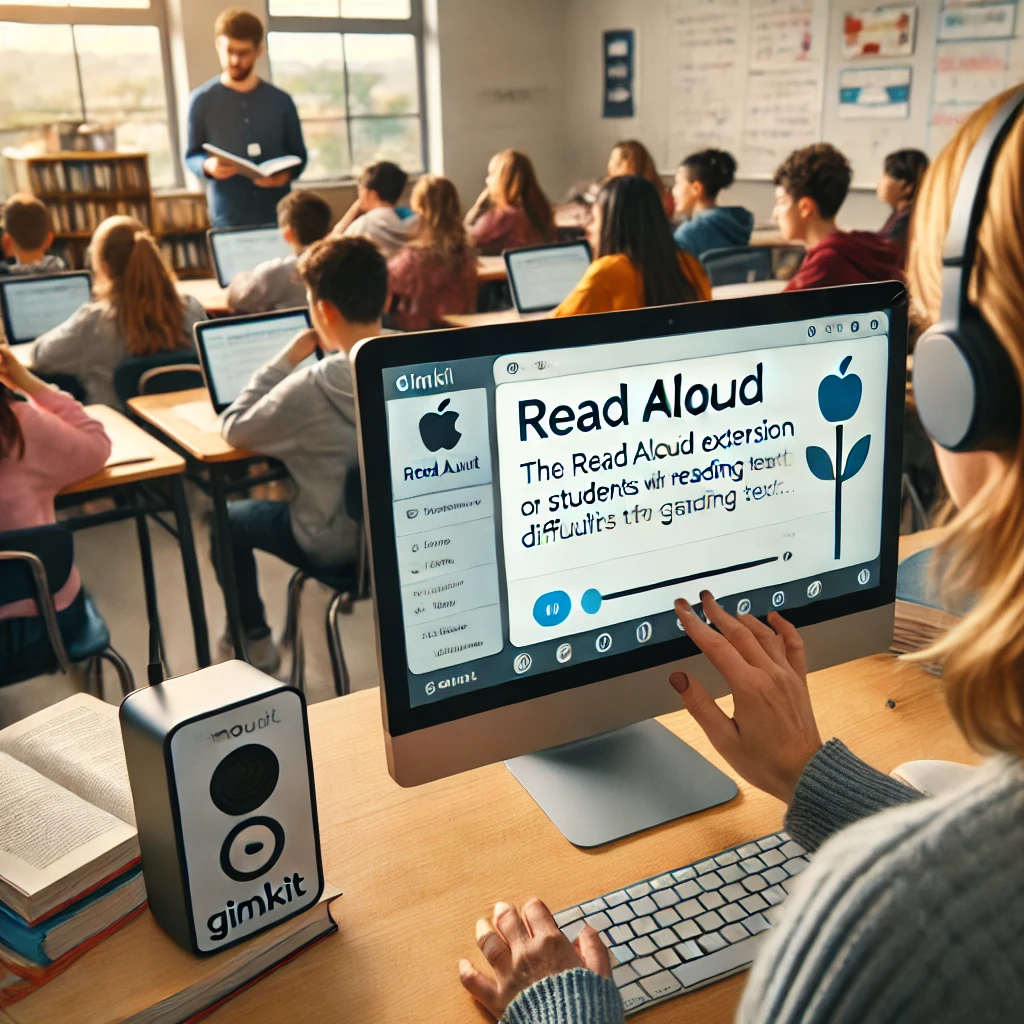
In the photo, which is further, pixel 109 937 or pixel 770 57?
pixel 770 57

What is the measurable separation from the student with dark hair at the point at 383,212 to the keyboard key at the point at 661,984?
4286 millimetres

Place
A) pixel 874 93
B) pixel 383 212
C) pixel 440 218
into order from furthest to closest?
pixel 874 93 → pixel 383 212 → pixel 440 218

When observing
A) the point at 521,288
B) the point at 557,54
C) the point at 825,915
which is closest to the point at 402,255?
the point at 521,288

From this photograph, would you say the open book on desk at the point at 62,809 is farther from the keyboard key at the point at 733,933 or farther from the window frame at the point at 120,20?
the window frame at the point at 120,20

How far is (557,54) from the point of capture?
8695 millimetres

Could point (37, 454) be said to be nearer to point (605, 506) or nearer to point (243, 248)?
point (605, 506)

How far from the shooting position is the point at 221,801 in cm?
77

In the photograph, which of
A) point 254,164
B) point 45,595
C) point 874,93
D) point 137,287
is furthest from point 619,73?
point 45,595

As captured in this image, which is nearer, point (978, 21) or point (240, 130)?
point (240, 130)

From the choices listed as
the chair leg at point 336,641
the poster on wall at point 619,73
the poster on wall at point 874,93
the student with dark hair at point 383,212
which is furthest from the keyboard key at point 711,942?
the poster on wall at point 619,73

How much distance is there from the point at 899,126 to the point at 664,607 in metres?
6.28

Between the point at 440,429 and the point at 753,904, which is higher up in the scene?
the point at 440,429

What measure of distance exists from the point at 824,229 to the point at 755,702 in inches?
139

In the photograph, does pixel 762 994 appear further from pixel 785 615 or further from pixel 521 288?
pixel 521 288
